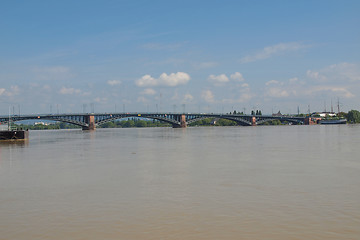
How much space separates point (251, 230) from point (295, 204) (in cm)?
299

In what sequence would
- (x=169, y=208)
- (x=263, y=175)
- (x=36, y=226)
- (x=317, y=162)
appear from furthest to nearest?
(x=317, y=162), (x=263, y=175), (x=169, y=208), (x=36, y=226)

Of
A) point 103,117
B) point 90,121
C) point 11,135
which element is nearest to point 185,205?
point 11,135

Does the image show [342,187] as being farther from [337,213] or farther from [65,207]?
[65,207]

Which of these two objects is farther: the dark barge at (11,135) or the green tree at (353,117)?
the green tree at (353,117)

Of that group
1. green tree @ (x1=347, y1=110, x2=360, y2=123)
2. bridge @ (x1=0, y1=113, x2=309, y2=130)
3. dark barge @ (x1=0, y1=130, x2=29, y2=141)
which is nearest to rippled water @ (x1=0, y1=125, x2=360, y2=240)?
dark barge @ (x1=0, y1=130, x2=29, y2=141)

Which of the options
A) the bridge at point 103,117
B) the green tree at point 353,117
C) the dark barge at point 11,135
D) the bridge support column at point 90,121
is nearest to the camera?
the dark barge at point 11,135

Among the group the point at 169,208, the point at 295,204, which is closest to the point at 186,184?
the point at 169,208

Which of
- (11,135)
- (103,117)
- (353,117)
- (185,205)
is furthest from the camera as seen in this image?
(353,117)

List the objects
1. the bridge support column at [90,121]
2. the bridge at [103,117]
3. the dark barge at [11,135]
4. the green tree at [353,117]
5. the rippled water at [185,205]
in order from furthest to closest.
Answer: the green tree at [353,117] < the bridge support column at [90,121] < the bridge at [103,117] < the dark barge at [11,135] < the rippled water at [185,205]

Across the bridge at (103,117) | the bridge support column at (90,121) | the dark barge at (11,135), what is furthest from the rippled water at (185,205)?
the bridge support column at (90,121)

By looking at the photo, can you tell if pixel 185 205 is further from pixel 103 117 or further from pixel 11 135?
pixel 103 117

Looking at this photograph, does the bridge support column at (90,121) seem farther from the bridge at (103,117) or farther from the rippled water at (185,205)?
the rippled water at (185,205)

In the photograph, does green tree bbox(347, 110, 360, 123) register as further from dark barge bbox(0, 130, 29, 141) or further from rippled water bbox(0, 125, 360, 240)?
rippled water bbox(0, 125, 360, 240)

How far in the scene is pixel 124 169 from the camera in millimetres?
20094
